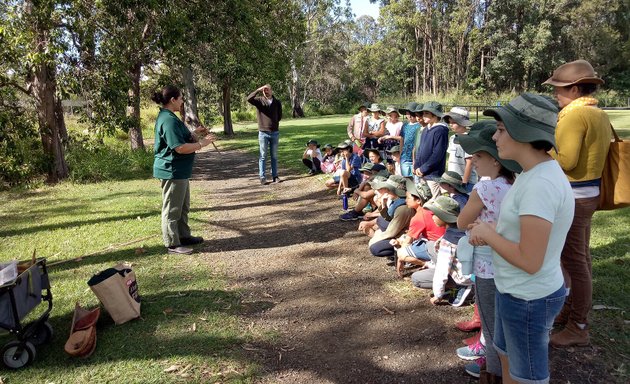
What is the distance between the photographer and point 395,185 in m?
4.98

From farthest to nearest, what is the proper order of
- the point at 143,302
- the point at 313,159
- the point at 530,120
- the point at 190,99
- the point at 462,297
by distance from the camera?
the point at 190,99, the point at 313,159, the point at 143,302, the point at 462,297, the point at 530,120

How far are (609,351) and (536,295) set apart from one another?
1.74 metres

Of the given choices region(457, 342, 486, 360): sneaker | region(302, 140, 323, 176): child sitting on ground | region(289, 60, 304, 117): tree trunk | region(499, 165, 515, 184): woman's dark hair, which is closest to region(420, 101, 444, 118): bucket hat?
region(499, 165, 515, 184): woman's dark hair

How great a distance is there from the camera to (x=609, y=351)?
3070 millimetres

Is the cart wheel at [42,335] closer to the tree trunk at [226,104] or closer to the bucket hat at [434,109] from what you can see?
the bucket hat at [434,109]

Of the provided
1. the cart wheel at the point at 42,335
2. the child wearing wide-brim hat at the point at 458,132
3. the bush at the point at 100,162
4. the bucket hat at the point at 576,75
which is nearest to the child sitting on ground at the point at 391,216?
the child wearing wide-brim hat at the point at 458,132

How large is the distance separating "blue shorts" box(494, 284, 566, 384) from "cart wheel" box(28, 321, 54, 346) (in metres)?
3.33

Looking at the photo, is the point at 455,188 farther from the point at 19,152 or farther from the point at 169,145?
the point at 19,152

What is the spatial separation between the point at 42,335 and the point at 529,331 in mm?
3459

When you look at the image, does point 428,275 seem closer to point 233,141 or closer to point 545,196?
point 545,196

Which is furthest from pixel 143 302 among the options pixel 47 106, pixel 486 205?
pixel 47 106

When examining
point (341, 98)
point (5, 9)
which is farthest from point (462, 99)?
point (5, 9)

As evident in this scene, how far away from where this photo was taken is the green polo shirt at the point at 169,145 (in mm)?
4895

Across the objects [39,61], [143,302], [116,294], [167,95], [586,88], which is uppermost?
[39,61]
